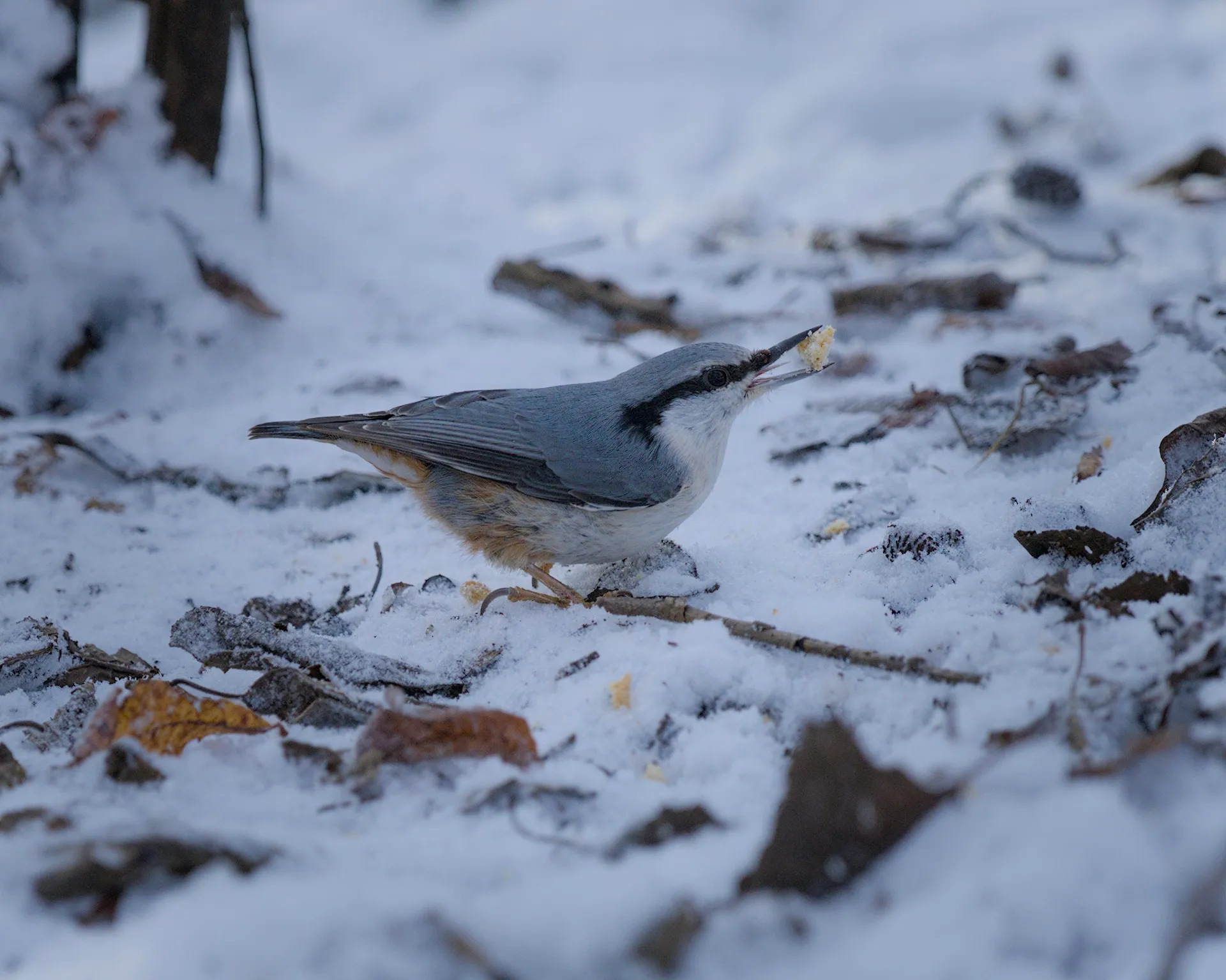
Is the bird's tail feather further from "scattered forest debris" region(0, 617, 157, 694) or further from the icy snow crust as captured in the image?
"scattered forest debris" region(0, 617, 157, 694)

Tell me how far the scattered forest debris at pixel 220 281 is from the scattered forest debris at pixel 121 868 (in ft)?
10.1

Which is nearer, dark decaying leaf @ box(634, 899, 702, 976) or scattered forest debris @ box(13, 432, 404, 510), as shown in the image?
→ dark decaying leaf @ box(634, 899, 702, 976)

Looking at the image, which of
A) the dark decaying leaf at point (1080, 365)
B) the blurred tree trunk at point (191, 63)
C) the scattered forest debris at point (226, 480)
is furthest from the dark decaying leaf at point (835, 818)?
the blurred tree trunk at point (191, 63)

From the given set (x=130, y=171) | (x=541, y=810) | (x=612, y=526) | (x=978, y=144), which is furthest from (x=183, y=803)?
(x=978, y=144)

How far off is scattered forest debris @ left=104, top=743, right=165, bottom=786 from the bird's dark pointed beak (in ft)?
5.73

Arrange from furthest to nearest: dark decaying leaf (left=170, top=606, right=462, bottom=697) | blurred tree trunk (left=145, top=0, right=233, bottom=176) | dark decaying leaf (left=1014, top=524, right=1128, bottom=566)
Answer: blurred tree trunk (left=145, top=0, right=233, bottom=176), dark decaying leaf (left=170, top=606, right=462, bottom=697), dark decaying leaf (left=1014, top=524, right=1128, bottom=566)

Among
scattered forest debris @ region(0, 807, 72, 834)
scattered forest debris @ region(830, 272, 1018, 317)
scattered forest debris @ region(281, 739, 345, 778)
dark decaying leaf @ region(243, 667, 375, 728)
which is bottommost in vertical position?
scattered forest debris @ region(830, 272, 1018, 317)

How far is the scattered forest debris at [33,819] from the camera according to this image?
143 centimetres

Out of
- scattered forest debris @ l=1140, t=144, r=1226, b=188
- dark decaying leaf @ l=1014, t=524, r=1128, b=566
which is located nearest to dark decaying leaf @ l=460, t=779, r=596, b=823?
dark decaying leaf @ l=1014, t=524, r=1128, b=566

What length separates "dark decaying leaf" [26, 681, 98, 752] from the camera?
6.18 ft

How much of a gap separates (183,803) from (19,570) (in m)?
1.44

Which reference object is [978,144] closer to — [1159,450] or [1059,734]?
[1159,450]

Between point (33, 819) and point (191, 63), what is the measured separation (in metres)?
3.61

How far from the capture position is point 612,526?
2.56 metres
